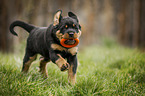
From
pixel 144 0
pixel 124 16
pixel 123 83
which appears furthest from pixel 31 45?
pixel 124 16

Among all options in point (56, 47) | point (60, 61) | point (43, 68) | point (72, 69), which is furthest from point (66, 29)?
point (43, 68)

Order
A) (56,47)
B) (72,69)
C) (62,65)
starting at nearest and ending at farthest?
1. (62,65)
2. (56,47)
3. (72,69)

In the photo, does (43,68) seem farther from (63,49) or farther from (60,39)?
(60,39)

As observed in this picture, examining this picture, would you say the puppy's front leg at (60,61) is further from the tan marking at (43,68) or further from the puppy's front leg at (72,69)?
the tan marking at (43,68)

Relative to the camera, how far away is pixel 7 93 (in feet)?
8.30

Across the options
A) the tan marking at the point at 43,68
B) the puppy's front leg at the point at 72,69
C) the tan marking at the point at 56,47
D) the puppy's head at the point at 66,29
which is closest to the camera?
the puppy's head at the point at 66,29

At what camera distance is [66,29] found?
2736 millimetres

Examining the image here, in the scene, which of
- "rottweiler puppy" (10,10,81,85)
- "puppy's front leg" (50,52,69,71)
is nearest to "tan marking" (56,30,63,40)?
"rottweiler puppy" (10,10,81,85)

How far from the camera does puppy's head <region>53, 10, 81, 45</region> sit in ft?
8.77

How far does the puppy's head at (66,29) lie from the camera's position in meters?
2.67

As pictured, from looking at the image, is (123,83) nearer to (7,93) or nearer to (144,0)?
(7,93)

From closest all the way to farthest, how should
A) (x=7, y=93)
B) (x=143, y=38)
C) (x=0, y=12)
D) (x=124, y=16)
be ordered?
(x=7, y=93) < (x=0, y=12) < (x=143, y=38) < (x=124, y=16)

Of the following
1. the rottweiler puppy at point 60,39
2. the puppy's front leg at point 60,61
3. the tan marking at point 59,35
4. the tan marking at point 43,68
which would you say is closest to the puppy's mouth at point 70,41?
the rottweiler puppy at point 60,39

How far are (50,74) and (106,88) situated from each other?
154 cm
